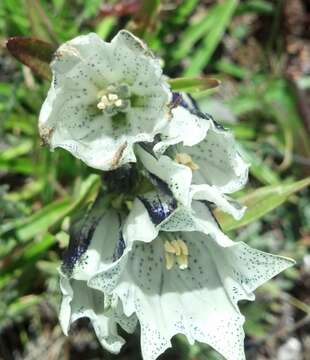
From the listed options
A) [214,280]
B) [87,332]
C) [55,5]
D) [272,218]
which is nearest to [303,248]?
[272,218]

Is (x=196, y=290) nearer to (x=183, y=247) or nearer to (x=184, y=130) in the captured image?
(x=183, y=247)

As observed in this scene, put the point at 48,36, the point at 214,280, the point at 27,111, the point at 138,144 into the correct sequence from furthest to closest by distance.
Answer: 1. the point at 27,111
2. the point at 48,36
3. the point at 214,280
4. the point at 138,144

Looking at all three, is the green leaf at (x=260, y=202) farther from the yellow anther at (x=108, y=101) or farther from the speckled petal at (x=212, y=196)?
the yellow anther at (x=108, y=101)

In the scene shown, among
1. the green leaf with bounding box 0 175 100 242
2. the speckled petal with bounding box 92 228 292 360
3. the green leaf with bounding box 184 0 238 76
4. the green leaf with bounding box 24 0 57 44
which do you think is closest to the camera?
the speckled petal with bounding box 92 228 292 360

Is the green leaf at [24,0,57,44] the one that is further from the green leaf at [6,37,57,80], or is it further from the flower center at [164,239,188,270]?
the flower center at [164,239,188,270]

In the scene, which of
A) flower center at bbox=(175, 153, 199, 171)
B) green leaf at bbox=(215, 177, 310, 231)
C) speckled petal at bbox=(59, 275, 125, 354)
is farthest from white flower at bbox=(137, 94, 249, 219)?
speckled petal at bbox=(59, 275, 125, 354)

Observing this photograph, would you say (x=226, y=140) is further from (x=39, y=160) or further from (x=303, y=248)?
(x=303, y=248)
